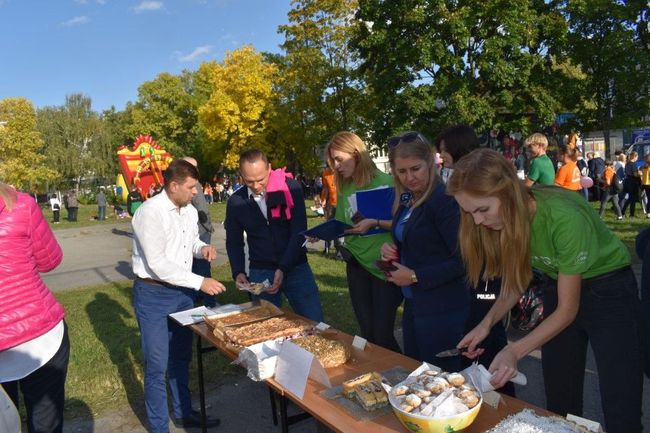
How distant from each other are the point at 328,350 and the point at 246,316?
0.84 metres

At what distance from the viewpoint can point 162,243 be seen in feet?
9.56

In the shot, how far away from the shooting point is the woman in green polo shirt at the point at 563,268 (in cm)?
172

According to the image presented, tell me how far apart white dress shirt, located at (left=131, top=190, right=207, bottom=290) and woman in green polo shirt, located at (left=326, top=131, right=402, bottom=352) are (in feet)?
3.31

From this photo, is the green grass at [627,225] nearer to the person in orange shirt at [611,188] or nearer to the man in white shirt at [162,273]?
the person in orange shirt at [611,188]

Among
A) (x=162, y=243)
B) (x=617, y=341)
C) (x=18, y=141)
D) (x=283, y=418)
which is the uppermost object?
(x=18, y=141)

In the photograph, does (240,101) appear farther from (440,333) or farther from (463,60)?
(440,333)

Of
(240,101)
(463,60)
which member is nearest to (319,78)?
(240,101)

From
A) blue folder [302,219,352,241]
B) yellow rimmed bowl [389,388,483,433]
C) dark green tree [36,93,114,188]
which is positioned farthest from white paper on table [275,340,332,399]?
dark green tree [36,93,114,188]

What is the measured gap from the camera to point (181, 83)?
46.3m

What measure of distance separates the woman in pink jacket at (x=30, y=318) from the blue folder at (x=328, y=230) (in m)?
1.37

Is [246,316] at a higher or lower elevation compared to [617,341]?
lower

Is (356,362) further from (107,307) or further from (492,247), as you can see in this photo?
(107,307)

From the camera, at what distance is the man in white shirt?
2.89m

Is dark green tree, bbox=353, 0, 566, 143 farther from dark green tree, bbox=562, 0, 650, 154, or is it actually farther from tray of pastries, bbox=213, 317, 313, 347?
tray of pastries, bbox=213, 317, 313, 347
